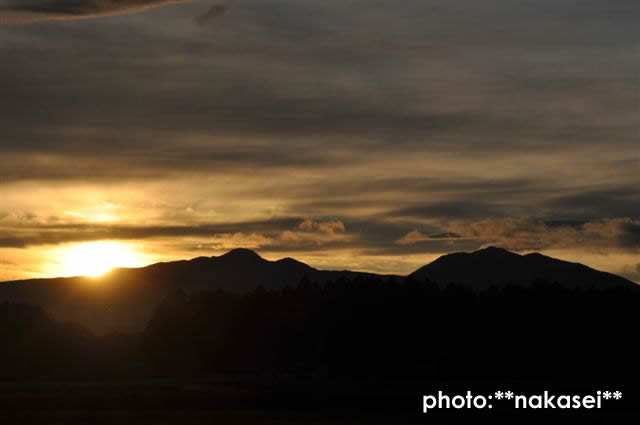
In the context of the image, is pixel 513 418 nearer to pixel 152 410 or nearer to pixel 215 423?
pixel 215 423

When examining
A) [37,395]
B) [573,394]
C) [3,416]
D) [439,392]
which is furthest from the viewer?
[37,395]

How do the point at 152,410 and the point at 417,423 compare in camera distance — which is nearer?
the point at 417,423

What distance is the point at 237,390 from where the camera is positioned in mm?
197875

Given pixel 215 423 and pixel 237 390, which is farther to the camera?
pixel 237 390

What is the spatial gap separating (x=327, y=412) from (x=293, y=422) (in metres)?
15.4

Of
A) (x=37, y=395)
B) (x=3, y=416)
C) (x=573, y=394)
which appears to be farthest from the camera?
(x=37, y=395)

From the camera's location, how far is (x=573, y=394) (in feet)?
546

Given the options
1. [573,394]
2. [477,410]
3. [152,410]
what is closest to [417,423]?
[477,410]

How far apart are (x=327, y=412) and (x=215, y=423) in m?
20.0

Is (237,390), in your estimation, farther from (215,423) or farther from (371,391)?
(215,423)

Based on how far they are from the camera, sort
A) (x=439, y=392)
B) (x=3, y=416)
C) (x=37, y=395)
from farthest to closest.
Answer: (x=37, y=395)
(x=439, y=392)
(x=3, y=416)

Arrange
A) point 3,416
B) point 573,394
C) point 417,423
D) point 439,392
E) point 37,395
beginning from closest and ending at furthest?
point 417,423, point 3,416, point 573,394, point 439,392, point 37,395

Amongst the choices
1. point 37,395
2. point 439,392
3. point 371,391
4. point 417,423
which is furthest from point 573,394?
point 37,395

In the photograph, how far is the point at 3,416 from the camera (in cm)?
13925
